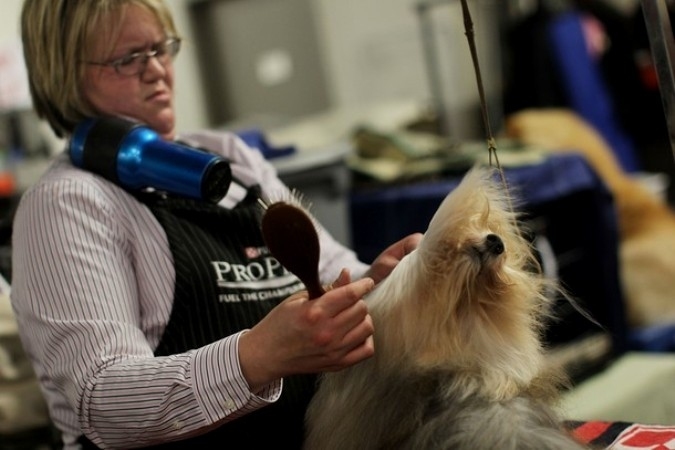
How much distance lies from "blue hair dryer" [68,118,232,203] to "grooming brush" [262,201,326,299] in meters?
0.32

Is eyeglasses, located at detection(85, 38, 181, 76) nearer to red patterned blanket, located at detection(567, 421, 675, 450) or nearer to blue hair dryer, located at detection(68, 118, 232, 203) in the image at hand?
blue hair dryer, located at detection(68, 118, 232, 203)

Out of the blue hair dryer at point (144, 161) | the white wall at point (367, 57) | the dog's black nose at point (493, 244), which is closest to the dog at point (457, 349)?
the dog's black nose at point (493, 244)

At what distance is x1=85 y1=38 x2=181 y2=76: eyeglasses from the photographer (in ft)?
4.60

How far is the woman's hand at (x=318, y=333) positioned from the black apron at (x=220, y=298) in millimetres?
297

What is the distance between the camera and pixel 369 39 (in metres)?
4.98

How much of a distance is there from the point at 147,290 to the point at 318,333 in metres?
0.41

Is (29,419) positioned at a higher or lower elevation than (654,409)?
higher

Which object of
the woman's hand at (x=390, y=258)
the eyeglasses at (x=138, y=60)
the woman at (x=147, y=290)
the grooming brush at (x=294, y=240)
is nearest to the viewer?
the grooming brush at (x=294, y=240)

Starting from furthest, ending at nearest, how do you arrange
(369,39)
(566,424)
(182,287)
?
(369,39) → (182,287) → (566,424)

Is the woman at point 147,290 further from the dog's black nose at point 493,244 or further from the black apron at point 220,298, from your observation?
the dog's black nose at point 493,244

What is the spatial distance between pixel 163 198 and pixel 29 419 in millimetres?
629

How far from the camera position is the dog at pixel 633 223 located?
10.1 ft

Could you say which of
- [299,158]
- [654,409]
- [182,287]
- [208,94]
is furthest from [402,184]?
[208,94]

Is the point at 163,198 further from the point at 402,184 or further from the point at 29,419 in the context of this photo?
the point at 402,184
